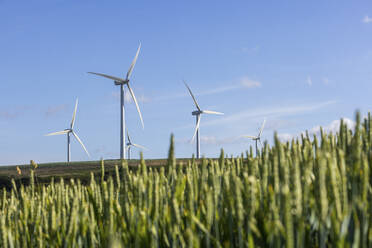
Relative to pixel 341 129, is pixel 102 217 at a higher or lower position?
lower

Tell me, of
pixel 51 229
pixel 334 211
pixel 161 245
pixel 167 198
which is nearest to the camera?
pixel 334 211

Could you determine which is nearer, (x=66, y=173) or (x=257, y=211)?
(x=257, y=211)

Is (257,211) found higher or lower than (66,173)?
higher

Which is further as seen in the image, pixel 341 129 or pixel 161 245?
pixel 341 129

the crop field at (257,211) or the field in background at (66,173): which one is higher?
the crop field at (257,211)

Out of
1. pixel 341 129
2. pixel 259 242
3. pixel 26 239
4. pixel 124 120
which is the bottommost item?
pixel 26 239

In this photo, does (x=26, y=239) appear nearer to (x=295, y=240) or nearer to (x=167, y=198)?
(x=167, y=198)

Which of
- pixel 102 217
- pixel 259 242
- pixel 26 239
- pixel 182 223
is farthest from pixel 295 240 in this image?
pixel 26 239

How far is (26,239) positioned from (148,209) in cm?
168

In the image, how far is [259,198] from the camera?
2.76m

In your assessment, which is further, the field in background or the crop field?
the field in background

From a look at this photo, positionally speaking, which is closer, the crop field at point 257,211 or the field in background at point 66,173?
the crop field at point 257,211

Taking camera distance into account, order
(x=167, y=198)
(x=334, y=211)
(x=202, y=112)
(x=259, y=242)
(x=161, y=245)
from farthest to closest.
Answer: (x=202, y=112)
(x=167, y=198)
(x=161, y=245)
(x=259, y=242)
(x=334, y=211)

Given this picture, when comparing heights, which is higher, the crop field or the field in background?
the crop field
